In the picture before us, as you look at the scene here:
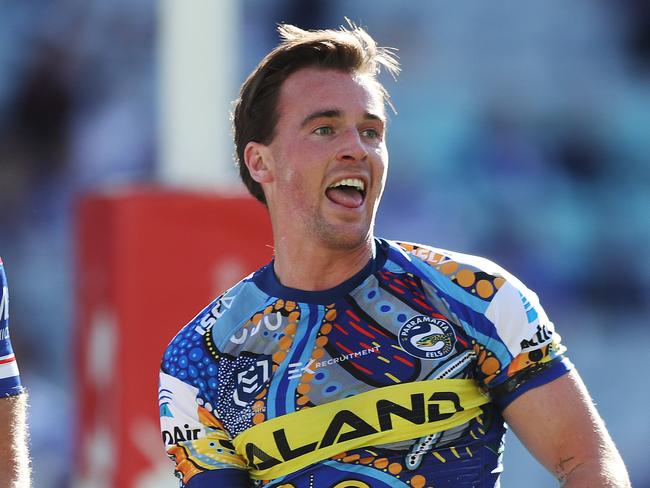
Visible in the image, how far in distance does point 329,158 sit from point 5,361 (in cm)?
104

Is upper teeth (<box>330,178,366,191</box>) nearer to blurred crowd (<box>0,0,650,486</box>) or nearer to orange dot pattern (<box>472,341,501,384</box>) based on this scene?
orange dot pattern (<box>472,341,501,384</box>)

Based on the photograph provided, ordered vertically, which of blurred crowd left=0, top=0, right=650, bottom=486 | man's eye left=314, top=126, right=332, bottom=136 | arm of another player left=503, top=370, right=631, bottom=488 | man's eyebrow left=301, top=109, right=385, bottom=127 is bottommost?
arm of another player left=503, top=370, right=631, bottom=488

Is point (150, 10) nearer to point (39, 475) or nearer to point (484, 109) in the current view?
point (484, 109)

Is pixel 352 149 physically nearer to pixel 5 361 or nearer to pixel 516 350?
pixel 516 350

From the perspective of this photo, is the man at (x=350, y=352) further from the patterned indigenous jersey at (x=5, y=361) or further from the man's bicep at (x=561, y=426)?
the patterned indigenous jersey at (x=5, y=361)

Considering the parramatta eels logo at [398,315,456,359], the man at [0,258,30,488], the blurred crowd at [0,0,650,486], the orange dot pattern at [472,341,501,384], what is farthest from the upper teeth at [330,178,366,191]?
the blurred crowd at [0,0,650,486]

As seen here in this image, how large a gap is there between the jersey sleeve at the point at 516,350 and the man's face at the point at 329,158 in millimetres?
407

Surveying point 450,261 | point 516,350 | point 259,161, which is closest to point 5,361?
point 259,161

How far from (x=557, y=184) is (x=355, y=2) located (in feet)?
6.97

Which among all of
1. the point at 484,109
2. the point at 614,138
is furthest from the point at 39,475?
the point at 614,138

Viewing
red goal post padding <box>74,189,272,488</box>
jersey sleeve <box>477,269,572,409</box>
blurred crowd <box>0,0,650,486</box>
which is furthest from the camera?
blurred crowd <box>0,0,650,486</box>

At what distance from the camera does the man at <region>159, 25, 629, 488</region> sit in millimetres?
2760

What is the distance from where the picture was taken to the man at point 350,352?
276 centimetres

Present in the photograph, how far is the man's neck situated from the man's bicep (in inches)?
21.1
